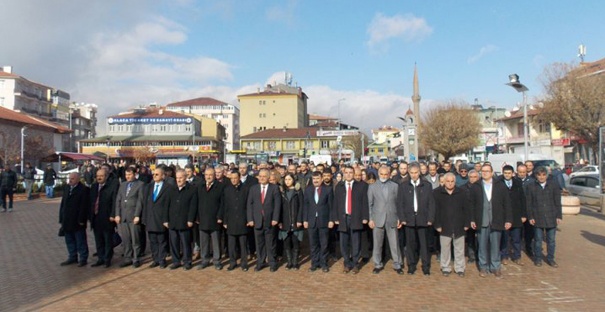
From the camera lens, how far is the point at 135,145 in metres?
74.9

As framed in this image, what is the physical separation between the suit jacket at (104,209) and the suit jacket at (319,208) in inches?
147

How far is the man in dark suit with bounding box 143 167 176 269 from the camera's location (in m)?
8.27

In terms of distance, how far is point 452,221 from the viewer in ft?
25.2

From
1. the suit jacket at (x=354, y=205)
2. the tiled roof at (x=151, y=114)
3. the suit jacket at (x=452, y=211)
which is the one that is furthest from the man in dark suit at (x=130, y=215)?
the tiled roof at (x=151, y=114)

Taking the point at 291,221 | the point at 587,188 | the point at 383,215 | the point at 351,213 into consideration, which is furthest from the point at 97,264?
the point at 587,188

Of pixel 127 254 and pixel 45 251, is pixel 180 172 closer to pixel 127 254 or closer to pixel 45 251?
pixel 127 254

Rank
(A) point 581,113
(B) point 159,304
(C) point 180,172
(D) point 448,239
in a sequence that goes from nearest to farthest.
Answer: (B) point 159,304 → (D) point 448,239 → (C) point 180,172 → (A) point 581,113

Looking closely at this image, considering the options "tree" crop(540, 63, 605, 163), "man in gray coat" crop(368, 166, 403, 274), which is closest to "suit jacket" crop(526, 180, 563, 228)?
"man in gray coat" crop(368, 166, 403, 274)

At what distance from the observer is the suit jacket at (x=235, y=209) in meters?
8.17

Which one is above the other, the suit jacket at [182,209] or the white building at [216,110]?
the white building at [216,110]

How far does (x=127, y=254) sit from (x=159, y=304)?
9.04 feet

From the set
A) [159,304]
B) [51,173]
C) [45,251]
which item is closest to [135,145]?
[51,173]

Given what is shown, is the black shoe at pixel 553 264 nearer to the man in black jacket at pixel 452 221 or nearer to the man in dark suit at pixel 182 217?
the man in black jacket at pixel 452 221

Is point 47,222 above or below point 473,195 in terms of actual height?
below
